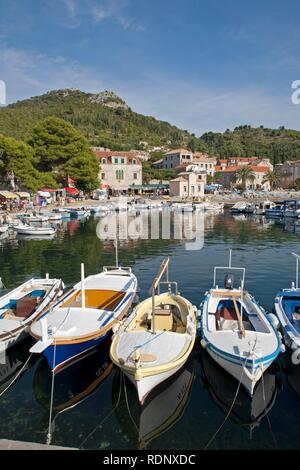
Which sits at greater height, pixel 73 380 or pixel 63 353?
pixel 63 353

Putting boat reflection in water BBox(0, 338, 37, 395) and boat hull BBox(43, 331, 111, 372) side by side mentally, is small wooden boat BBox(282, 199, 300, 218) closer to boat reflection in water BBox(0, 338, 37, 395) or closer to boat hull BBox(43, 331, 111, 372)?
boat reflection in water BBox(0, 338, 37, 395)

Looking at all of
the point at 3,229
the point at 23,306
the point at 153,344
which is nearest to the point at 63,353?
the point at 153,344

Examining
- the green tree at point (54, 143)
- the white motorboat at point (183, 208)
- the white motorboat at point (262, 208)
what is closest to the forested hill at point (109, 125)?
the green tree at point (54, 143)

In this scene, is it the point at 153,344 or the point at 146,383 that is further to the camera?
the point at 153,344

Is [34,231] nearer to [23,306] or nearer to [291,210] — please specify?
[23,306]

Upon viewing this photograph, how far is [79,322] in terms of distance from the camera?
10.8 m

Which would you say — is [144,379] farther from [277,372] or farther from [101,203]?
[101,203]

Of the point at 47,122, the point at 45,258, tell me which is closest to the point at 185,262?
the point at 45,258

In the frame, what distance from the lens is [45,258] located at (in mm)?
28656

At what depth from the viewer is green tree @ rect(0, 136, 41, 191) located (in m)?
58.1

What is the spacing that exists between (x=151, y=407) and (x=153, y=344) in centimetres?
163

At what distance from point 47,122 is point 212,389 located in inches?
2897

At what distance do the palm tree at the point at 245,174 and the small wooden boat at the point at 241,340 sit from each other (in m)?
107

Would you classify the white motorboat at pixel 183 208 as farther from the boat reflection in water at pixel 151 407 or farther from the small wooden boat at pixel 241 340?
the boat reflection in water at pixel 151 407
